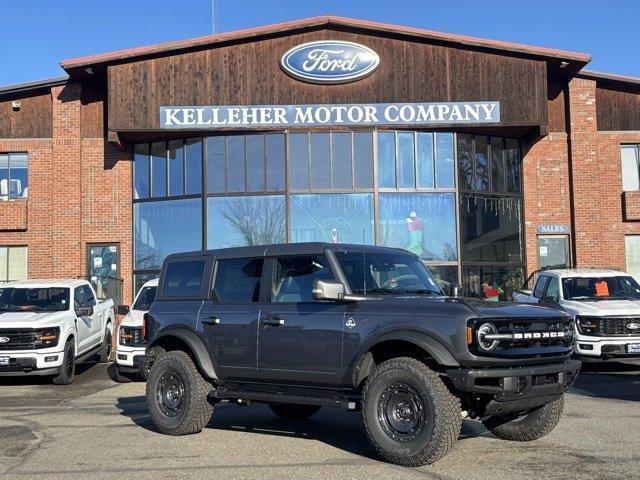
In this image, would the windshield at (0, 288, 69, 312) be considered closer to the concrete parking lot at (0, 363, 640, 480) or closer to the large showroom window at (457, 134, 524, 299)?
the concrete parking lot at (0, 363, 640, 480)

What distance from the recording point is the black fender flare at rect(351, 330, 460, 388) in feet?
20.6

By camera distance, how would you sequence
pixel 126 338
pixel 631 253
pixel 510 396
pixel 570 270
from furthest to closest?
1. pixel 631 253
2. pixel 570 270
3. pixel 126 338
4. pixel 510 396

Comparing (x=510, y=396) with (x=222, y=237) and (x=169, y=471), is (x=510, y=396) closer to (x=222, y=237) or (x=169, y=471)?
(x=169, y=471)

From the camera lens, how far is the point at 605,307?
13.1 meters

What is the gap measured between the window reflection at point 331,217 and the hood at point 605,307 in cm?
719

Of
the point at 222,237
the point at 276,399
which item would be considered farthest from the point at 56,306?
the point at 276,399

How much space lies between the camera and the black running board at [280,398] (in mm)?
6832

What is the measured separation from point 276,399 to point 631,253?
678 inches

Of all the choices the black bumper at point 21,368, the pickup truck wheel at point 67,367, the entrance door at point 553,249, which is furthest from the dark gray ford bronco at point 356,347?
the entrance door at point 553,249

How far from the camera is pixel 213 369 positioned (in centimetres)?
797

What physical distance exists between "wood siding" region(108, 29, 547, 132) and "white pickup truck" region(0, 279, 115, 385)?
627 cm

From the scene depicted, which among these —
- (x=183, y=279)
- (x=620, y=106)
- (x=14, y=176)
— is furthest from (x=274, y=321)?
(x=620, y=106)

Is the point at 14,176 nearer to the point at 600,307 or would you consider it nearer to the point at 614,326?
the point at 600,307

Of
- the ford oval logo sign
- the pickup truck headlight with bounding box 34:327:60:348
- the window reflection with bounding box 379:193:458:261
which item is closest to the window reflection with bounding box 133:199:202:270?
the ford oval logo sign
